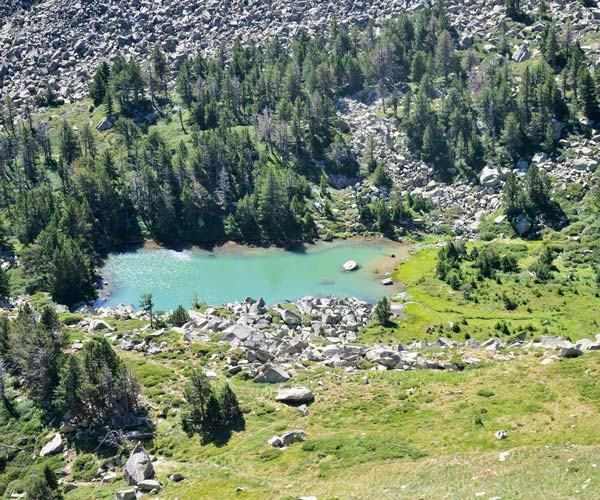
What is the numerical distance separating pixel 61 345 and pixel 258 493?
42053 mm

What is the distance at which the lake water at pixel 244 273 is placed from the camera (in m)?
123

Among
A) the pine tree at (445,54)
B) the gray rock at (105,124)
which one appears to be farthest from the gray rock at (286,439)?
the pine tree at (445,54)

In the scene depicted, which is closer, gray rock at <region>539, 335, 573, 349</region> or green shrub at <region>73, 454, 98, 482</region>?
green shrub at <region>73, 454, 98, 482</region>

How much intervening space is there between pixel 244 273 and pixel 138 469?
8008 centimetres

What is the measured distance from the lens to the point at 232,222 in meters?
154

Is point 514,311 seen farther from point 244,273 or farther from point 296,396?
point 244,273

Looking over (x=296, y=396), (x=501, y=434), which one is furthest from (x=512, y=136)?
(x=501, y=434)

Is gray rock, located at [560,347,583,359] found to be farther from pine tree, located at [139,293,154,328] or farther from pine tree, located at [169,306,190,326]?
pine tree, located at [139,293,154,328]

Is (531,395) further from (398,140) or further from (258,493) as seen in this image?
(398,140)

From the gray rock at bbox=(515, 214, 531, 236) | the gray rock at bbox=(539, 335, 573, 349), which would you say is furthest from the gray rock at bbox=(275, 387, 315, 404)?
the gray rock at bbox=(515, 214, 531, 236)

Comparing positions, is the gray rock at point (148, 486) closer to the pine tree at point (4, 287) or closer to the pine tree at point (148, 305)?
the pine tree at point (148, 305)

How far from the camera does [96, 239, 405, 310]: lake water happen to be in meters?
123

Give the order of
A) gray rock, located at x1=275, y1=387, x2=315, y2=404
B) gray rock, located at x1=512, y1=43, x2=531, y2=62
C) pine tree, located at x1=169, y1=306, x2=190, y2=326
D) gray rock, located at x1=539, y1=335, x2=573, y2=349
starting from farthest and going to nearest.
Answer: gray rock, located at x1=512, y1=43, x2=531, y2=62
pine tree, located at x1=169, y1=306, x2=190, y2=326
gray rock, located at x1=539, y1=335, x2=573, y2=349
gray rock, located at x1=275, y1=387, x2=315, y2=404

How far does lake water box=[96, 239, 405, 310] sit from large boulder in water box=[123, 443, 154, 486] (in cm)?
5959
